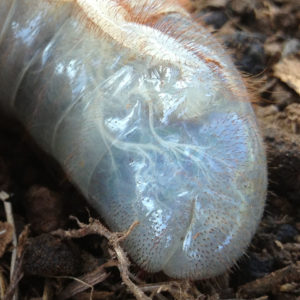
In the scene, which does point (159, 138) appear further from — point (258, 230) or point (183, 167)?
point (258, 230)

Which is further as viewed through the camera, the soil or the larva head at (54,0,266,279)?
the soil

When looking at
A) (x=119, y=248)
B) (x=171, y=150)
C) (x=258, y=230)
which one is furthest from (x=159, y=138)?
(x=258, y=230)

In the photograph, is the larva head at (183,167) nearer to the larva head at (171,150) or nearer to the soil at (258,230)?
the larva head at (171,150)

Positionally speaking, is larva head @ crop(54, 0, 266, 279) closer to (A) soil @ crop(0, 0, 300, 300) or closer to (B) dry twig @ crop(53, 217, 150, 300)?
(B) dry twig @ crop(53, 217, 150, 300)

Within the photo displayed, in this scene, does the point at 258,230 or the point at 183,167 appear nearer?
Result: the point at 183,167

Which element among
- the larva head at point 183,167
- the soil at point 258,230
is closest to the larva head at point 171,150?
the larva head at point 183,167

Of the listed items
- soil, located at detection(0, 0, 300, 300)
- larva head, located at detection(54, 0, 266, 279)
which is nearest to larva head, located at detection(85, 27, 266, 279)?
larva head, located at detection(54, 0, 266, 279)
